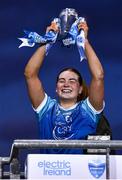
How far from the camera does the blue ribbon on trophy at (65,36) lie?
3.57m

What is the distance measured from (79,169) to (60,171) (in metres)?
0.09

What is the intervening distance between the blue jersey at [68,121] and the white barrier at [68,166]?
0.46 metres

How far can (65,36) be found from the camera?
12.0ft

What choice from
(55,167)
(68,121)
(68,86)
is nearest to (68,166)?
(55,167)

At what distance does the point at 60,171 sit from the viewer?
282cm

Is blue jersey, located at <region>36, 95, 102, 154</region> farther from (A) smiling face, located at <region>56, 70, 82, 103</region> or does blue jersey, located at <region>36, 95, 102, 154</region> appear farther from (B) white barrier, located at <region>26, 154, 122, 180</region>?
(B) white barrier, located at <region>26, 154, 122, 180</region>

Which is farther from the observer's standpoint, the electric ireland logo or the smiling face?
the smiling face

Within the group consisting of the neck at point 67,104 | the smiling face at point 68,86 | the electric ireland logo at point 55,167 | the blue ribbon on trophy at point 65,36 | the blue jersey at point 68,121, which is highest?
the blue ribbon on trophy at point 65,36

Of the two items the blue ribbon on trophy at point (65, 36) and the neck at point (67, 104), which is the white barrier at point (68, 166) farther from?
the blue ribbon on trophy at point (65, 36)

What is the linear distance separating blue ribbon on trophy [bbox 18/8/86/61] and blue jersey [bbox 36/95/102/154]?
13.8 inches

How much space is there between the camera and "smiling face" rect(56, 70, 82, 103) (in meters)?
3.43

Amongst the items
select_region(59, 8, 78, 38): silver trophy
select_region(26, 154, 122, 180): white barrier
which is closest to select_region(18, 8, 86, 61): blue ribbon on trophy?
select_region(59, 8, 78, 38): silver trophy

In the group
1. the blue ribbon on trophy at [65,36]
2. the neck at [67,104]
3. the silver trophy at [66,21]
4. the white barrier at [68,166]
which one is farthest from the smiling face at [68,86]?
the white barrier at [68,166]

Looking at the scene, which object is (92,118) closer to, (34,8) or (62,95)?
(62,95)
